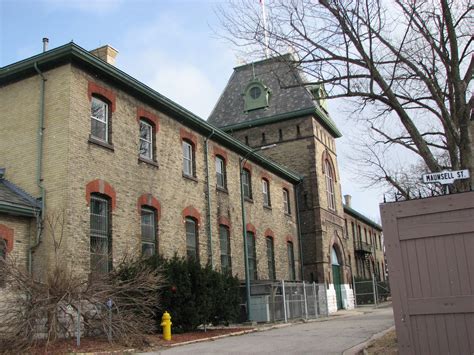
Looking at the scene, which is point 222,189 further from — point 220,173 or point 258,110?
point 258,110

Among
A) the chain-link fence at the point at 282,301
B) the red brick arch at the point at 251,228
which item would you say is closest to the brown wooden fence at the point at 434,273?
the chain-link fence at the point at 282,301

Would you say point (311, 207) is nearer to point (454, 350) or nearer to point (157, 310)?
point (157, 310)

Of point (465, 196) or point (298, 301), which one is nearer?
point (465, 196)

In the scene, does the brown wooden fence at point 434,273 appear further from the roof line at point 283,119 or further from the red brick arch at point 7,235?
the roof line at point 283,119

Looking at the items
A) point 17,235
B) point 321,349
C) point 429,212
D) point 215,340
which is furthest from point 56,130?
point 429,212

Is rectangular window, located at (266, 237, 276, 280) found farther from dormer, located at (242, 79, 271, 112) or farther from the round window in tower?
the round window in tower

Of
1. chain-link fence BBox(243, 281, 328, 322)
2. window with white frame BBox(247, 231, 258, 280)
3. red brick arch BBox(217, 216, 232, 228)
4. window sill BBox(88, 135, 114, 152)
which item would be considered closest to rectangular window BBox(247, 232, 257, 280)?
window with white frame BBox(247, 231, 258, 280)

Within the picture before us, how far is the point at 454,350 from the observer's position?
7625mm

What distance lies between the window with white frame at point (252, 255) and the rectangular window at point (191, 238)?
213 inches

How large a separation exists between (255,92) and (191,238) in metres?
17.6

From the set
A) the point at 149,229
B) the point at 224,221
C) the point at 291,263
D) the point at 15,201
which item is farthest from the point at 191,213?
the point at 291,263

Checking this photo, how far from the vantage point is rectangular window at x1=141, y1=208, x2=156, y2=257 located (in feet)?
60.5

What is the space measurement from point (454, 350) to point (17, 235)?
11.5 meters

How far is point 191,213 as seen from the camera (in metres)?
21.2
